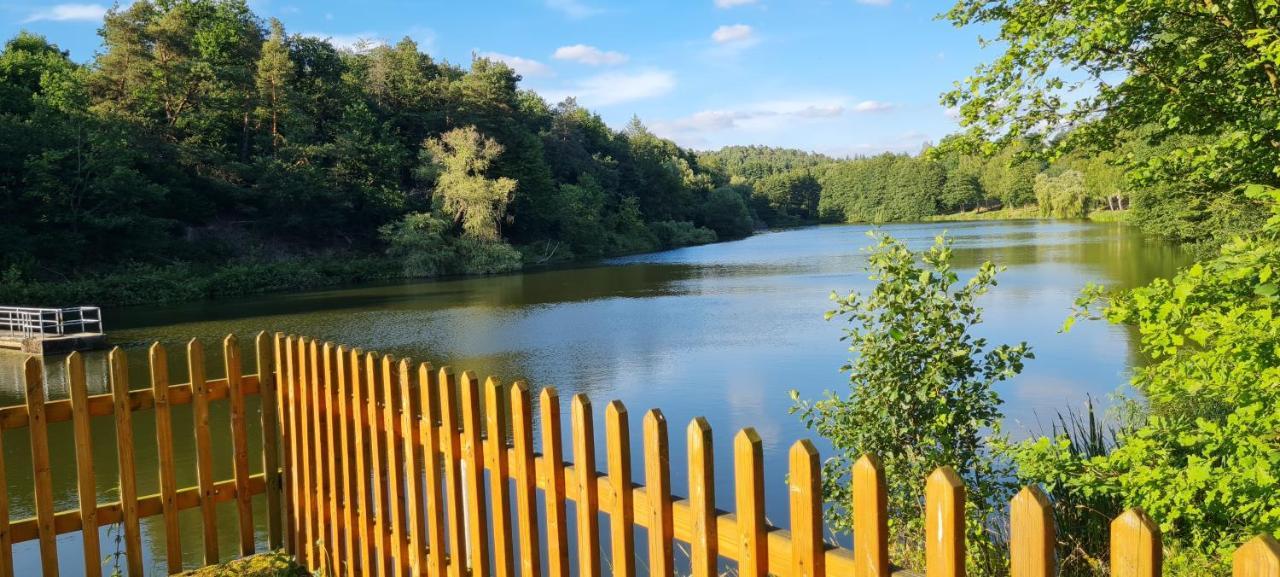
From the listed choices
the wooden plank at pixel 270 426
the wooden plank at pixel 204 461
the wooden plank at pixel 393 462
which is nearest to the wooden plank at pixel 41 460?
the wooden plank at pixel 204 461

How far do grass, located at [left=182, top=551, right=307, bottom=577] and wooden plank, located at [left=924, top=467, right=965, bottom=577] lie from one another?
290 cm

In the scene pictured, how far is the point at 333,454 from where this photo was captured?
10.5ft

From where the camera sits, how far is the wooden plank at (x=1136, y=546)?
3.61ft

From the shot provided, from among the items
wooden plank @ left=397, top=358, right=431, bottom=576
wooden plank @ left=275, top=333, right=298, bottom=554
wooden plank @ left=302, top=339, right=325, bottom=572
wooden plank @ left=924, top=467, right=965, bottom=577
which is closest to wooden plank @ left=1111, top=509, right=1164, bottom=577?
wooden plank @ left=924, top=467, right=965, bottom=577

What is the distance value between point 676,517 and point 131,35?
39008 mm

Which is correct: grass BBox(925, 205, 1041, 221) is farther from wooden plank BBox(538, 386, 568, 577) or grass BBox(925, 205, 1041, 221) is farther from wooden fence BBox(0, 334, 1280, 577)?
wooden plank BBox(538, 386, 568, 577)

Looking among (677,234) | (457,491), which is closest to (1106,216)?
(677,234)

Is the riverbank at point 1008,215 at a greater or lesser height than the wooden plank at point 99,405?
greater

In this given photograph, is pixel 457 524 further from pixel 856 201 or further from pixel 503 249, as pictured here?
pixel 856 201

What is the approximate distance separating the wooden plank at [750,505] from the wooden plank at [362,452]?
1.67m

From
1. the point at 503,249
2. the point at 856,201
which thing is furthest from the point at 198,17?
the point at 856,201

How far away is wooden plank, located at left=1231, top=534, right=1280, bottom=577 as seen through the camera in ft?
3.32

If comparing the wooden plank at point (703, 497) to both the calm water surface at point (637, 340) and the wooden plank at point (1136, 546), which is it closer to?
the wooden plank at point (1136, 546)

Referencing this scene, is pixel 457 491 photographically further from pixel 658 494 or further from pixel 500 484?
pixel 658 494
